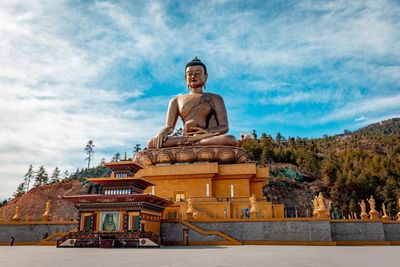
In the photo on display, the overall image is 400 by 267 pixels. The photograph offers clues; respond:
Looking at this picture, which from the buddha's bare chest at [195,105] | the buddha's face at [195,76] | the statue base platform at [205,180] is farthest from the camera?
the buddha's face at [195,76]

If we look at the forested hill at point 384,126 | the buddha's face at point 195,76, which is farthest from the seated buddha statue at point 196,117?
the forested hill at point 384,126

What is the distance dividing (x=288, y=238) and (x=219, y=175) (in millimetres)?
7522

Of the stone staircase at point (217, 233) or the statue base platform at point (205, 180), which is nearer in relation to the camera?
the stone staircase at point (217, 233)

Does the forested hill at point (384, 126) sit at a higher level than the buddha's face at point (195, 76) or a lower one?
higher

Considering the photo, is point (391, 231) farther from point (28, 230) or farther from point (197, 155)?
point (28, 230)

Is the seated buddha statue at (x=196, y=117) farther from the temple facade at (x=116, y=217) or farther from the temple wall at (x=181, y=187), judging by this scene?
the temple facade at (x=116, y=217)

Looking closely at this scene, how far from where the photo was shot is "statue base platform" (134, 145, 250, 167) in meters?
25.1

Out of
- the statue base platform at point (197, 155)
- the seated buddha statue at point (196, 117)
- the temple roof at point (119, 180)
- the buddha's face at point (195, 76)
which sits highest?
the buddha's face at point (195, 76)

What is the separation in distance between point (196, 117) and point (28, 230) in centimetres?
1368

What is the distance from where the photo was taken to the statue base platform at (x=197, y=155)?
25125mm

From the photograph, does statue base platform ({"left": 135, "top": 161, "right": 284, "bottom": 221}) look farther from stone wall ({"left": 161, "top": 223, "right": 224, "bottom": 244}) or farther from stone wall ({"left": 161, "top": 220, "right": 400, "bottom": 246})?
stone wall ({"left": 161, "top": 220, "right": 400, "bottom": 246})

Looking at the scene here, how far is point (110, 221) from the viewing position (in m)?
17.8

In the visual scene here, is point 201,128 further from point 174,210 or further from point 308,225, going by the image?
point 308,225

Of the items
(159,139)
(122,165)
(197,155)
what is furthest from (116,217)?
(159,139)
